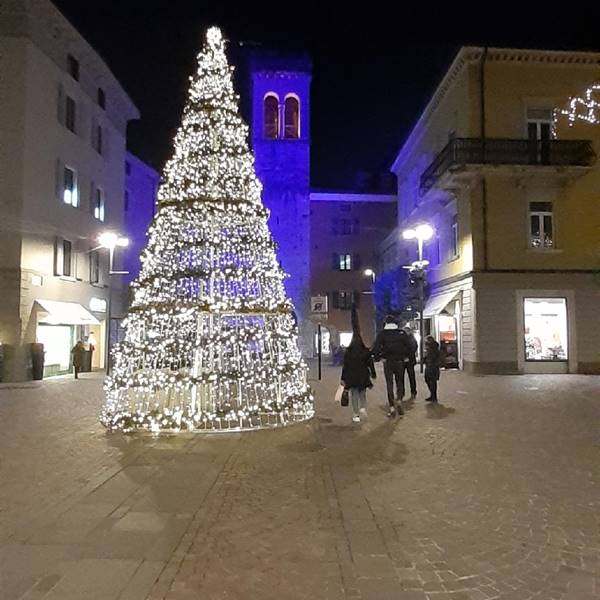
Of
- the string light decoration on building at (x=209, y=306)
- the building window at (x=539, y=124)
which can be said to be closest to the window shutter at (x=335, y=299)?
the building window at (x=539, y=124)

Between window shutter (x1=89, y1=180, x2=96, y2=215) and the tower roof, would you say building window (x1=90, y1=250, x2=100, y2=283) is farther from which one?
the tower roof

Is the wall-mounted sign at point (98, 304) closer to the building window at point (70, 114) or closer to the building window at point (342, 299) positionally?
the building window at point (70, 114)

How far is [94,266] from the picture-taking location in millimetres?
28672

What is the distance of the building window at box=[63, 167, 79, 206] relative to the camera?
83.1ft

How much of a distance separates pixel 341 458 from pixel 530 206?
20.1 metres

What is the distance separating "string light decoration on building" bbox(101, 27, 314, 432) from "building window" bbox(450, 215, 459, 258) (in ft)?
55.7

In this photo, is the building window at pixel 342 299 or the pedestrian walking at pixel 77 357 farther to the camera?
the building window at pixel 342 299

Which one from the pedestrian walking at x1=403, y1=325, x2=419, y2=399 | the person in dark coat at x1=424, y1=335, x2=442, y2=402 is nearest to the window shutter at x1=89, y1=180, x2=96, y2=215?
the pedestrian walking at x1=403, y1=325, x2=419, y2=399

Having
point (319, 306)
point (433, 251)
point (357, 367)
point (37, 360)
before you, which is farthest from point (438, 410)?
point (433, 251)

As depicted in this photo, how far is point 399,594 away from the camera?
161 inches

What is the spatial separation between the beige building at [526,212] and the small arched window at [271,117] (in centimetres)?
1782

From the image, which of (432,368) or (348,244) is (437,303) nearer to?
(432,368)

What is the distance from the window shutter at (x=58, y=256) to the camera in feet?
79.3

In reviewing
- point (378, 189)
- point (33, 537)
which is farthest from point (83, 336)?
point (378, 189)
